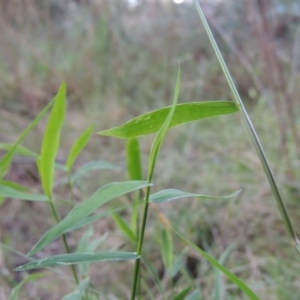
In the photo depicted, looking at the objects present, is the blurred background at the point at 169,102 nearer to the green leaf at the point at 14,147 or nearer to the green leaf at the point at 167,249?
the green leaf at the point at 167,249

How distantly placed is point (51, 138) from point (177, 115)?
0.36 feet

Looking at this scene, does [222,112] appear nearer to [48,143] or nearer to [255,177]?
[48,143]

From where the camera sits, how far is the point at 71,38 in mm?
2721

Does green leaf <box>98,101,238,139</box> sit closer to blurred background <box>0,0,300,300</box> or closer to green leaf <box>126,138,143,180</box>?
green leaf <box>126,138,143,180</box>

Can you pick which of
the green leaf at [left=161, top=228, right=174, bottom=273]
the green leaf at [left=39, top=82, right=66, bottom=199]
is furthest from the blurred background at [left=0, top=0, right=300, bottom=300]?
the green leaf at [left=39, top=82, right=66, bottom=199]

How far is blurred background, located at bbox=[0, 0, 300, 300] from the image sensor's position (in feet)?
3.47

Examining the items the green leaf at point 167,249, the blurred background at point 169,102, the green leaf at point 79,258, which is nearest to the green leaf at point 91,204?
the green leaf at point 79,258

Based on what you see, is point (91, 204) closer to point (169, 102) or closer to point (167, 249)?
point (167, 249)

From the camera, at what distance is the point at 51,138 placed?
0.30 metres

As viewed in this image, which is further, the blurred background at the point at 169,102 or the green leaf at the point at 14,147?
the blurred background at the point at 169,102

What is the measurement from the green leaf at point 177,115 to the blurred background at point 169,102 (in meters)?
0.45

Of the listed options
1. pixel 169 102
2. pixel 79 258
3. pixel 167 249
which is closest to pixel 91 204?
pixel 79 258

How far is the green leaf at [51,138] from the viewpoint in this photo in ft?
0.98

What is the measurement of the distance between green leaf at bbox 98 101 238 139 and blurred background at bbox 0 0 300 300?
0.45 m
